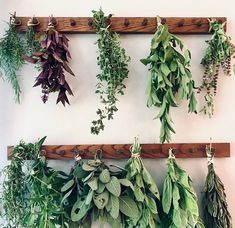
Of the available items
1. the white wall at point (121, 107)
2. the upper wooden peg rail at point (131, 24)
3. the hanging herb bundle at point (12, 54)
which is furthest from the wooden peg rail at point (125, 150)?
the upper wooden peg rail at point (131, 24)

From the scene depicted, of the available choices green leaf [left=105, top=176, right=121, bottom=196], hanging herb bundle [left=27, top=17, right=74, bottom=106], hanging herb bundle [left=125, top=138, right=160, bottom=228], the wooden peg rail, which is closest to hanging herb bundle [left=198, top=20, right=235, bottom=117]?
the wooden peg rail

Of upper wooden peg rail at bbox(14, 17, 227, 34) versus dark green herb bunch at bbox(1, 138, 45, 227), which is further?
upper wooden peg rail at bbox(14, 17, 227, 34)

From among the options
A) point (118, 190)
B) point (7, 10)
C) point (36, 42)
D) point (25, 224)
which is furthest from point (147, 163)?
point (7, 10)

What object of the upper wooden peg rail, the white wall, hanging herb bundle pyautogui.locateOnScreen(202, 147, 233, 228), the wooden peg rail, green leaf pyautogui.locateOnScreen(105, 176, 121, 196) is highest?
the upper wooden peg rail

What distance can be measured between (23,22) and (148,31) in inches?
26.4

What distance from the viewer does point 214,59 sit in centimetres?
172

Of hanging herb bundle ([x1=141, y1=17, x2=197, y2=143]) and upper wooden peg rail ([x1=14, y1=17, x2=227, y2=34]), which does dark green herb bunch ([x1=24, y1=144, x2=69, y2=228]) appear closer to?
hanging herb bundle ([x1=141, y1=17, x2=197, y2=143])

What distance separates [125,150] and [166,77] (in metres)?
0.44

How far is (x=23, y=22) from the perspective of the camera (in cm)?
170

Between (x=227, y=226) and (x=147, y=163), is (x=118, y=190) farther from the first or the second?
(x=227, y=226)

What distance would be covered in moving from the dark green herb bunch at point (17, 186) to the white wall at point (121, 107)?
105mm

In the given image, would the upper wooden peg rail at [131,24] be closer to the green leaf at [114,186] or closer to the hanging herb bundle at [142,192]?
the hanging herb bundle at [142,192]

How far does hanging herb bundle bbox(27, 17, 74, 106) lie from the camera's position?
5.22ft

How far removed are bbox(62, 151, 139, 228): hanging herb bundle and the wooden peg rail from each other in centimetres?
10
